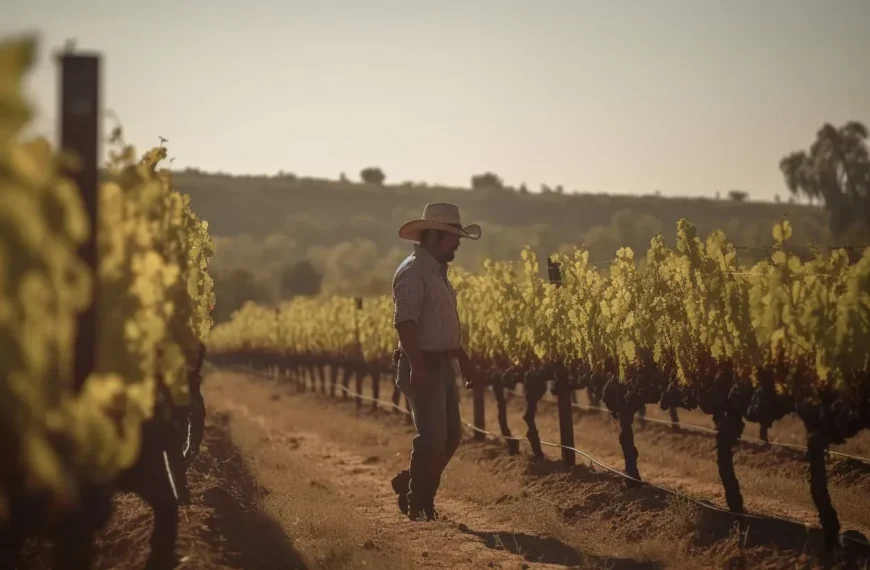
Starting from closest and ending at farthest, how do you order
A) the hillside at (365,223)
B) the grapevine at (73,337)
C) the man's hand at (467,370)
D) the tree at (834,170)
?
the grapevine at (73,337) → the man's hand at (467,370) → the tree at (834,170) → the hillside at (365,223)

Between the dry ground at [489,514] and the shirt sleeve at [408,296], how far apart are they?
64.5 inches

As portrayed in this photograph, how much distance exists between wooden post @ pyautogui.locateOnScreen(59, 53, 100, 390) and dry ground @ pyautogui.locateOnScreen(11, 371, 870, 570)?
82.9 inches

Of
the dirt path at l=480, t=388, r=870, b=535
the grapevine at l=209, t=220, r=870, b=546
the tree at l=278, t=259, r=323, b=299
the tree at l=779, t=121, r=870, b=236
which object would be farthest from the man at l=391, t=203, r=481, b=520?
the tree at l=278, t=259, r=323, b=299

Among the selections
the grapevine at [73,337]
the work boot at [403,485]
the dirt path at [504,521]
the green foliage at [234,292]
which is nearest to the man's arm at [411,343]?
the work boot at [403,485]

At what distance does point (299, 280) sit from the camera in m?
92.1

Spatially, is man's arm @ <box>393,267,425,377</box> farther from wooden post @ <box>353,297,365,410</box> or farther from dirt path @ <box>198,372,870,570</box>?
wooden post @ <box>353,297,365,410</box>

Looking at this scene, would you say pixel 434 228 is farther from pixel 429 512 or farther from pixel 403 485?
pixel 429 512

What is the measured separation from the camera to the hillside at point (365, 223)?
83438mm

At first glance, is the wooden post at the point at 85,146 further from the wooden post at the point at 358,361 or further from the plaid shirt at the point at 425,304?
the wooden post at the point at 358,361

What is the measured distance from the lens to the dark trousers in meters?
7.29

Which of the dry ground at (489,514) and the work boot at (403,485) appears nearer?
the dry ground at (489,514)

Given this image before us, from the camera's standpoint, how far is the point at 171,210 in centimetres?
584

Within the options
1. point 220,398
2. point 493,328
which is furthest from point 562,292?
point 220,398

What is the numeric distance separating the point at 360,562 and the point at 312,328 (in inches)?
925
